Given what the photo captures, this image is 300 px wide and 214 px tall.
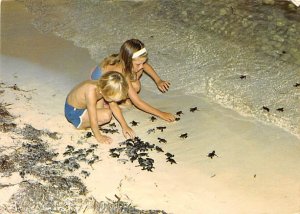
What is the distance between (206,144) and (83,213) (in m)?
2.09

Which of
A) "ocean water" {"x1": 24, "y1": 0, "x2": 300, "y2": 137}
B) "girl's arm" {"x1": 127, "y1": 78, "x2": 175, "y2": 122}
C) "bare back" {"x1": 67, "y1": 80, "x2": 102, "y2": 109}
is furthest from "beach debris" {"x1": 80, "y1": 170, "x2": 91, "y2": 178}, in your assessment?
"ocean water" {"x1": 24, "y1": 0, "x2": 300, "y2": 137}

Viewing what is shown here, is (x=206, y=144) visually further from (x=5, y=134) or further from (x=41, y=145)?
(x=5, y=134)

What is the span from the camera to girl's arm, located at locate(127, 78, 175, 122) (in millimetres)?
6254

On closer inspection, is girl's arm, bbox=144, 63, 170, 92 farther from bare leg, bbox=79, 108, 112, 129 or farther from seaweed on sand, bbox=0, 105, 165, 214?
seaweed on sand, bbox=0, 105, 165, 214

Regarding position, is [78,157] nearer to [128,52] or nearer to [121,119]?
[121,119]

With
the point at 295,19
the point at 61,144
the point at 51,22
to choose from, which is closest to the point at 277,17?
the point at 295,19

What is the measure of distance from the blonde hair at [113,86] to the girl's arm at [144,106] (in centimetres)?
68

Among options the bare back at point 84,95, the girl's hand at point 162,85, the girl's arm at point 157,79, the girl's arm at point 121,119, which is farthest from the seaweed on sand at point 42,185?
the girl's hand at point 162,85

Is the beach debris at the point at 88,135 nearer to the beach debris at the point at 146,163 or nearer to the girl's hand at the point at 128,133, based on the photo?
the girl's hand at the point at 128,133

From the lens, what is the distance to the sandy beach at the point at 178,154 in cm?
504

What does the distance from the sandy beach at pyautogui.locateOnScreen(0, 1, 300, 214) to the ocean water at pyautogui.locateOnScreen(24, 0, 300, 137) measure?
0.46 meters

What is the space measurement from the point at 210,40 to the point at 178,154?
4.14 meters

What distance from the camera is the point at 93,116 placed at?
5.88m

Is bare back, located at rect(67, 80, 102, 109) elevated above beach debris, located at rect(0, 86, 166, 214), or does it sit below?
above
